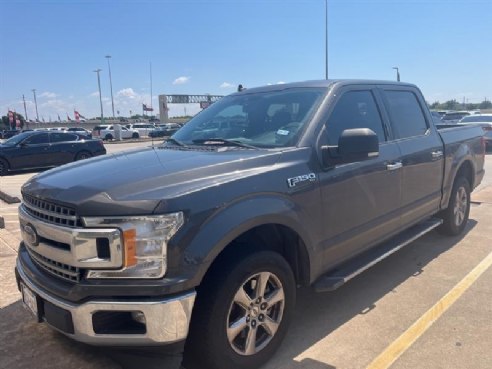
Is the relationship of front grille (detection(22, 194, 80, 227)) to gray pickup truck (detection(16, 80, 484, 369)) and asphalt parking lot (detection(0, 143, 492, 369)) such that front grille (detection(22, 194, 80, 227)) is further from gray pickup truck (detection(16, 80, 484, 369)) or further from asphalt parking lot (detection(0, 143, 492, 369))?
asphalt parking lot (detection(0, 143, 492, 369))

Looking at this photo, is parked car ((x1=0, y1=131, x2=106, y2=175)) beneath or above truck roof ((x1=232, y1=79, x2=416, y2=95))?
beneath

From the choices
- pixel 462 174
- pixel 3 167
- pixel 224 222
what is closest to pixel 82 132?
pixel 3 167

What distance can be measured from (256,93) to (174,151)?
3.73 ft

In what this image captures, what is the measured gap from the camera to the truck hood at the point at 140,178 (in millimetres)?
2336

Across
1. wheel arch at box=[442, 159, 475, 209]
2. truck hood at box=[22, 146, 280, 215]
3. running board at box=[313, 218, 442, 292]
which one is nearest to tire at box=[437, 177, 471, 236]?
wheel arch at box=[442, 159, 475, 209]

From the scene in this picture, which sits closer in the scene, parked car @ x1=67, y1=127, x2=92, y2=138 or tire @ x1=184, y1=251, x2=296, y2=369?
tire @ x1=184, y1=251, x2=296, y2=369

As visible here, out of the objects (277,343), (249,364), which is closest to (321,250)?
(277,343)

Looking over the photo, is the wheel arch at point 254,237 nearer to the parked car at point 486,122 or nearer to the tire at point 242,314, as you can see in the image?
the tire at point 242,314

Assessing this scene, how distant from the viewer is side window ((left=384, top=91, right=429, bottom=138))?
14.5 feet

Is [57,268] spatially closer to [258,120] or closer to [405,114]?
[258,120]

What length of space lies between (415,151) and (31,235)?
138 inches

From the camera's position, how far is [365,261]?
148 inches

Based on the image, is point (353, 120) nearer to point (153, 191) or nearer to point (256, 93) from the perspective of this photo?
point (256, 93)

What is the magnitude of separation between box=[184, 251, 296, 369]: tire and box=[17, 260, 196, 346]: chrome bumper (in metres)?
0.16
